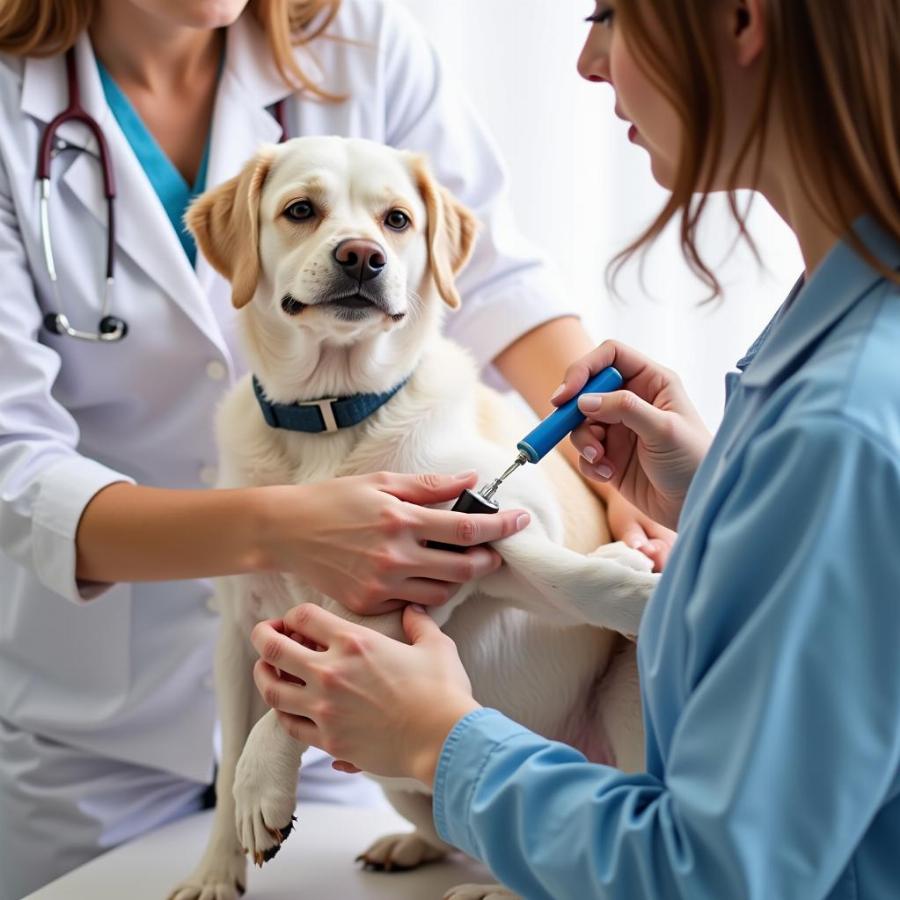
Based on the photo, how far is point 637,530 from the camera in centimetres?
125

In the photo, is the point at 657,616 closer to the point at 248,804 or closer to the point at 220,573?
the point at 248,804

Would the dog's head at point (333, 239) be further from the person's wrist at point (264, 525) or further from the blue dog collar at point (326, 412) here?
the person's wrist at point (264, 525)

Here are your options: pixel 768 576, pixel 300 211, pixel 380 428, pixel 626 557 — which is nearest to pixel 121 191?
pixel 300 211

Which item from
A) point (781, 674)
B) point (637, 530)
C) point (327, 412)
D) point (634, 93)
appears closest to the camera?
point (781, 674)

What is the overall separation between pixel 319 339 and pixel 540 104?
3.59ft

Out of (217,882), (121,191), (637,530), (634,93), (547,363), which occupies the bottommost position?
(217,882)

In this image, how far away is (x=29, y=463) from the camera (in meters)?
1.24

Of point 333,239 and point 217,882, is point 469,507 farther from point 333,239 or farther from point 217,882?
point 217,882

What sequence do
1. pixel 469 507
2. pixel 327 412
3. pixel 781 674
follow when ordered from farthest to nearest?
pixel 327 412
pixel 469 507
pixel 781 674

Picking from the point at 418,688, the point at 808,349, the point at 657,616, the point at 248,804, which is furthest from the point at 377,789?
the point at 808,349

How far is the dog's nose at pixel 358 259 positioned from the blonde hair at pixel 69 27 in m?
0.43

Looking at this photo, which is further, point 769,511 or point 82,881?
point 82,881

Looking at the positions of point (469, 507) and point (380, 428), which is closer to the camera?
point (469, 507)

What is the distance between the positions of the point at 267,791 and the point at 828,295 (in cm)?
59
